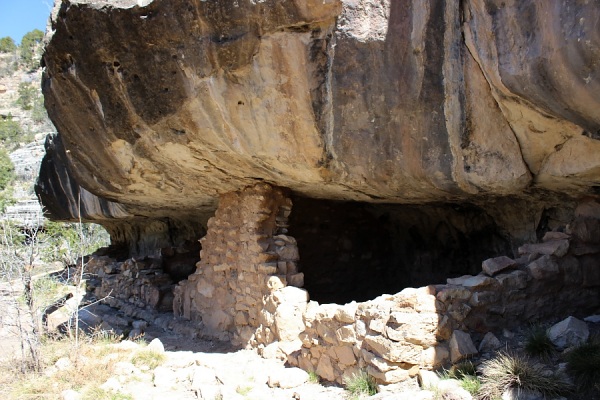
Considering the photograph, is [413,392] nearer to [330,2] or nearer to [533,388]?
[533,388]

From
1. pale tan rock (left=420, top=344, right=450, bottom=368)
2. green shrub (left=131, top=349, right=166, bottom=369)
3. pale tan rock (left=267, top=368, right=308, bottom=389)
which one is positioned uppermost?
pale tan rock (left=420, top=344, right=450, bottom=368)

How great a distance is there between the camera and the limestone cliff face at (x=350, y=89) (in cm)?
262

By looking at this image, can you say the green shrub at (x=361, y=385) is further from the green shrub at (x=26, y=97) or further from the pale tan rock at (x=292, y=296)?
the green shrub at (x=26, y=97)

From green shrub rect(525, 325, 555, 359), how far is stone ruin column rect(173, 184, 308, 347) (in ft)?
6.07

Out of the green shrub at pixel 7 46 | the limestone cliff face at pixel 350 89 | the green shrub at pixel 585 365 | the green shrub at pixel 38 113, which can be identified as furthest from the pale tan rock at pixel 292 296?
the green shrub at pixel 7 46

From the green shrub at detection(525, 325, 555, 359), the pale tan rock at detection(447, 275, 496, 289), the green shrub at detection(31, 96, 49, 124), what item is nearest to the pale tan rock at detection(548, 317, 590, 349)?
the green shrub at detection(525, 325, 555, 359)

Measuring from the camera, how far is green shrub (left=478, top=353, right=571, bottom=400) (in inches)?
97.1

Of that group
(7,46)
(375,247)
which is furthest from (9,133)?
(375,247)

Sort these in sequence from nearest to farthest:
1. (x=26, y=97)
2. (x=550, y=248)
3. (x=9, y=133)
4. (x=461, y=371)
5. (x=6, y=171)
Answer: (x=461, y=371)
(x=550, y=248)
(x=6, y=171)
(x=9, y=133)
(x=26, y=97)

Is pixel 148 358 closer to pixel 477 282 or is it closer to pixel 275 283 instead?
pixel 275 283

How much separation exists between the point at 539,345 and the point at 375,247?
136 inches

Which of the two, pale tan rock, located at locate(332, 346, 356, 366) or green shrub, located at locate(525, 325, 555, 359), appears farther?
pale tan rock, located at locate(332, 346, 356, 366)

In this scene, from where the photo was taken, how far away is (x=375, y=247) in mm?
6312

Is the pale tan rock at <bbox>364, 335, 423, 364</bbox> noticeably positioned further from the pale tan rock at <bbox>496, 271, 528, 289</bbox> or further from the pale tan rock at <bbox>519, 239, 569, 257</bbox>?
the pale tan rock at <bbox>519, 239, 569, 257</bbox>
